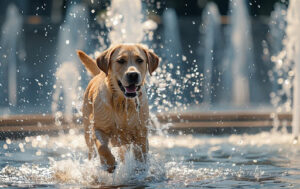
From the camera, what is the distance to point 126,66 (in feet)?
22.2

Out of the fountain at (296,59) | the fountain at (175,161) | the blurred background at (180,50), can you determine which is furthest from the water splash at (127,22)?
the blurred background at (180,50)

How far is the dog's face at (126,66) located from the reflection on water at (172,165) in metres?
0.74

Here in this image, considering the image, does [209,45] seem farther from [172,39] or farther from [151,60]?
[151,60]

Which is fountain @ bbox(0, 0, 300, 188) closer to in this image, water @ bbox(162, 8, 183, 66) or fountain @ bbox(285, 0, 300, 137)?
fountain @ bbox(285, 0, 300, 137)

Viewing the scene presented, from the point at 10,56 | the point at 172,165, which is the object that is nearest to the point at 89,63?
the point at 172,165

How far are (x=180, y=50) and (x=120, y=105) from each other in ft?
84.8

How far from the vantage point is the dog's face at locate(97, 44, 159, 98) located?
6.65 metres

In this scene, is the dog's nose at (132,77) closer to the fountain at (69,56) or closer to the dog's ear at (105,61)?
the dog's ear at (105,61)

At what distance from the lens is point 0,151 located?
9375 mm

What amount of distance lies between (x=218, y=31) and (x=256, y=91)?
299 centimetres

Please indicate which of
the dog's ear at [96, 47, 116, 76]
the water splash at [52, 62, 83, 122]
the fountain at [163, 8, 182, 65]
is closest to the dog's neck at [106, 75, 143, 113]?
the dog's ear at [96, 47, 116, 76]

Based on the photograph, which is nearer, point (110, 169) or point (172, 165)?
point (110, 169)

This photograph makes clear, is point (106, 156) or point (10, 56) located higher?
point (10, 56)

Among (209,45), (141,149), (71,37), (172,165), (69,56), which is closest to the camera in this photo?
(141,149)
